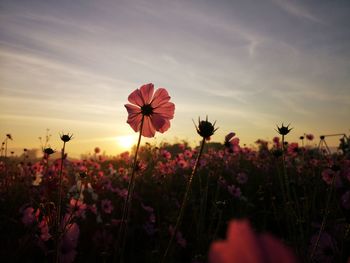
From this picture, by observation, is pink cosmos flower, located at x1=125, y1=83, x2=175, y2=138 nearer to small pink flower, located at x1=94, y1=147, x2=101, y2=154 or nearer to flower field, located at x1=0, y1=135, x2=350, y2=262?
flower field, located at x1=0, y1=135, x2=350, y2=262

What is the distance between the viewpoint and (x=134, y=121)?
2283 mm

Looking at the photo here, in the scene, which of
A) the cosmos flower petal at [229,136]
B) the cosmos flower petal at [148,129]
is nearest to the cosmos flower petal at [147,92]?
the cosmos flower petal at [148,129]

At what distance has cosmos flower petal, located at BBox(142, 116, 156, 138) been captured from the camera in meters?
2.23

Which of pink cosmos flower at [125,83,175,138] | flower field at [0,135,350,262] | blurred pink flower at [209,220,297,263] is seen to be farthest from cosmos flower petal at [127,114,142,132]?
blurred pink flower at [209,220,297,263]

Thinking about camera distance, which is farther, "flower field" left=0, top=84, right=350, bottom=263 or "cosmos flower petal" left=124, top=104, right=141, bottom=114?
"cosmos flower petal" left=124, top=104, right=141, bottom=114

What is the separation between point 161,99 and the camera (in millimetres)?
2260

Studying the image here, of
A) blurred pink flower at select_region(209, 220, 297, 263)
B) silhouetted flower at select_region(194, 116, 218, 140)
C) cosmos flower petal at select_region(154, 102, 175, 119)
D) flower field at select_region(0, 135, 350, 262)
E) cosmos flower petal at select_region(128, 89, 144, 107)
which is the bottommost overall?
flower field at select_region(0, 135, 350, 262)

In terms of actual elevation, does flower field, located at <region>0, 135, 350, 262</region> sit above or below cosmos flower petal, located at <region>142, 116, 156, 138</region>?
below

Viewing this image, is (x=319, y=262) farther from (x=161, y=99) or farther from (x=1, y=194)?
(x=1, y=194)

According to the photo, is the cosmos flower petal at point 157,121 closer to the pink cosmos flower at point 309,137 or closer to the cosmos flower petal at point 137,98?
the cosmos flower petal at point 137,98

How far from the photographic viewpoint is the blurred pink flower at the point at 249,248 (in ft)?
0.69

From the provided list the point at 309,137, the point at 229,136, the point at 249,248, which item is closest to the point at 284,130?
the point at 229,136

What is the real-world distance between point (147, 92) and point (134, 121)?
0.70ft

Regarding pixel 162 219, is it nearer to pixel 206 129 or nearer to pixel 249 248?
pixel 206 129
